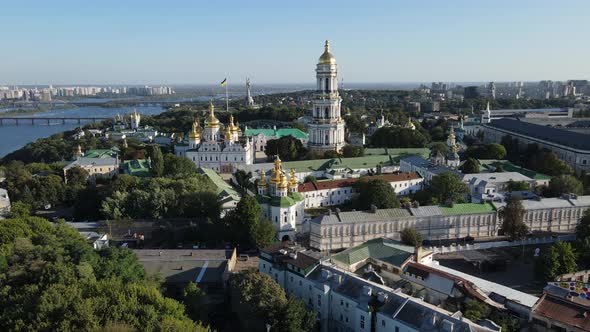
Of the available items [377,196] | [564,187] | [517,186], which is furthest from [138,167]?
[564,187]

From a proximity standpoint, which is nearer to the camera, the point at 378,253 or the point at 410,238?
the point at 378,253

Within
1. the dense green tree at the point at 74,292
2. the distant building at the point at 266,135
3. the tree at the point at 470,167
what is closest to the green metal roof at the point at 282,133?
the distant building at the point at 266,135

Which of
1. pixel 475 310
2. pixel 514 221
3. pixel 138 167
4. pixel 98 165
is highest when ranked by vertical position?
pixel 138 167

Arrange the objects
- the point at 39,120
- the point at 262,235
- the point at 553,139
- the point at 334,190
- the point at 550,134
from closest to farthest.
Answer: the point at 262,235, the point at 334,190, the point at 553,139, the point at 550,134, the point at 39,120

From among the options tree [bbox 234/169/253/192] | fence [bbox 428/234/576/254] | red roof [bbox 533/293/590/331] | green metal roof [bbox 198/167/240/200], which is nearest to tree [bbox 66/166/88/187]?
green metal roof [bbox 198/167/240/200]

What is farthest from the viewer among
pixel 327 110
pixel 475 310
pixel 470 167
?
pixel 327 110

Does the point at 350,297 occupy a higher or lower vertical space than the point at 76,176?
lower

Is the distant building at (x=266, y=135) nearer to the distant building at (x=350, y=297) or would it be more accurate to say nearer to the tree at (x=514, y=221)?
the tree at (x=514, y=221)

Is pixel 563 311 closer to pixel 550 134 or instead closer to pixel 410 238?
pixel 410 238
